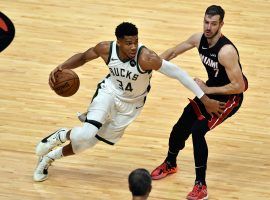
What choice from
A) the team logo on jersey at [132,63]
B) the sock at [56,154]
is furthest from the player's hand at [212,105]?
the sock at [56,154]

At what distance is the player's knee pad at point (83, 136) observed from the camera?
7.86 meters

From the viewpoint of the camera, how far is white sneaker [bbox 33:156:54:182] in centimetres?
829

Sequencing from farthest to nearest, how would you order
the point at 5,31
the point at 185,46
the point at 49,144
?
1. the point at 5,31
2. the point at 185,46
3. the point at 49,144

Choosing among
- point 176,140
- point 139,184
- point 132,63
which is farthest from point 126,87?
point 139,184

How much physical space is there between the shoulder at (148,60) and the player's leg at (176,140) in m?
0.79

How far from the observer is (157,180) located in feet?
27.7

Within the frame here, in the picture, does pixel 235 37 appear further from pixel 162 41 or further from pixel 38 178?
pixel 38 178

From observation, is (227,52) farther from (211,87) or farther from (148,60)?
(148,60)

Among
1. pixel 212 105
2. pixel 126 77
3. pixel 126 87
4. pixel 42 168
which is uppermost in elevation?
pixel 126 77

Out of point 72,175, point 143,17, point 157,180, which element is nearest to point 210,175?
point 157,180

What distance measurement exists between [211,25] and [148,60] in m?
0.77

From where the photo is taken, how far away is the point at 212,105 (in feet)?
25.5

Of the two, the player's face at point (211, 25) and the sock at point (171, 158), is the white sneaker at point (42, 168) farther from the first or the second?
the player's face at point (211, 25)

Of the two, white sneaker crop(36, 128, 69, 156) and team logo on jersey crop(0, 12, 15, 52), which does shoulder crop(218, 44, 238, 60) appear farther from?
team logo on jersey crop(0, 12, 15, 52)
